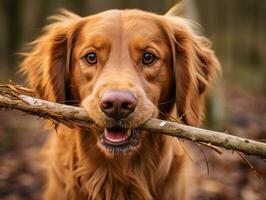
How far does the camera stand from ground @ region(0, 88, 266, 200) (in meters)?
6.83

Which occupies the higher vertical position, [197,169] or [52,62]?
[52,62]

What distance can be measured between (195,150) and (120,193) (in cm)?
355

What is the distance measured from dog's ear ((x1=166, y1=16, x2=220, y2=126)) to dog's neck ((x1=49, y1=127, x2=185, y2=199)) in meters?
0.35

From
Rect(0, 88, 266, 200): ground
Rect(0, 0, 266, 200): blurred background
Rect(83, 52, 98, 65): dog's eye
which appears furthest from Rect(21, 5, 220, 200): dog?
Rect(0, 88, 266, 200): ground

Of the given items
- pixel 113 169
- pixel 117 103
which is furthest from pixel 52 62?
pixel 117 103

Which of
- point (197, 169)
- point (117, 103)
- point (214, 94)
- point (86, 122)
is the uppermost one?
point (117, 103)

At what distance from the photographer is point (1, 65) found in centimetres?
1570

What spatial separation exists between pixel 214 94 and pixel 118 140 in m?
5.15

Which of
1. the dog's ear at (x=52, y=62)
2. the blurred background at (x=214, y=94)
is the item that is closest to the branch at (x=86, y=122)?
the blurred background at (x=214, y=94)

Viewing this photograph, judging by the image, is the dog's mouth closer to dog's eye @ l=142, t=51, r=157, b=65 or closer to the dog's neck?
the dog's neck

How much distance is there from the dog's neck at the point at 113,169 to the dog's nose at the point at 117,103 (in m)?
0.77

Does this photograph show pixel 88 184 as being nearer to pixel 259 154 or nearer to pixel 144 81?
pixel 144 81

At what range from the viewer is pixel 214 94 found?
9.31 metres

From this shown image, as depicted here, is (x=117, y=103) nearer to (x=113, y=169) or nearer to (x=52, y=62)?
(x=113, y=169)
